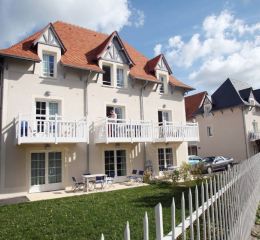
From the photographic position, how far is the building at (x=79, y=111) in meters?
14.5

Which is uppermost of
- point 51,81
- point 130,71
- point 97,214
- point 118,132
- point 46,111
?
point 130,71

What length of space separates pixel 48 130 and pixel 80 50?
7.75 meters

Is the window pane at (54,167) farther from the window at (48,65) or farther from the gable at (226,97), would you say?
the gable at (226,97)

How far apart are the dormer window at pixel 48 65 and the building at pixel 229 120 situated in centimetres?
2410

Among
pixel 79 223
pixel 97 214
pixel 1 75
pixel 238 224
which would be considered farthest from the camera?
pixel 1 75

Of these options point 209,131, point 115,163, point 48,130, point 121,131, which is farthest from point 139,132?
point 209,131

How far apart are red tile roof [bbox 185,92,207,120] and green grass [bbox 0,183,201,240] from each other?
27.3 meters

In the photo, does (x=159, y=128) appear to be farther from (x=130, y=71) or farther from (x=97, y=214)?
(x=97, y=214)

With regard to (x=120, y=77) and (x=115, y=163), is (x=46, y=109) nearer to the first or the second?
(x=115, y=163)

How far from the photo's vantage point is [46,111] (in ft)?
52.5

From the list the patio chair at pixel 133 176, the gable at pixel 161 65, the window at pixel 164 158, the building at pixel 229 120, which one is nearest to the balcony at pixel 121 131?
the patio chair at pixel 133 176

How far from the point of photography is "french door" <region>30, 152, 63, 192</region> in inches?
588

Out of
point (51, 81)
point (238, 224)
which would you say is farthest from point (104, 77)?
point (238, 224)

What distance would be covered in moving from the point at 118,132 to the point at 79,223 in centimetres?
959
